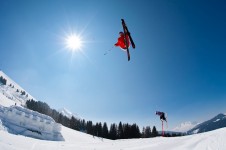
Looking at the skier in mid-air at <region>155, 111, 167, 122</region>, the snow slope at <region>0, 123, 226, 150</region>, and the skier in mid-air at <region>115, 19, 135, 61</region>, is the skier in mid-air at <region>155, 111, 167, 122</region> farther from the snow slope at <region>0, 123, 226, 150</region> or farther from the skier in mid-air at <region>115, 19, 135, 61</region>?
the skier in mid-air at <region>115, 19, 135, 61</region>

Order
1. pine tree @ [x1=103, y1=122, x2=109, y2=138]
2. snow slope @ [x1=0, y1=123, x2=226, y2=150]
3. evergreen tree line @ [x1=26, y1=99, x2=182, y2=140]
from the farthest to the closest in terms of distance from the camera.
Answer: pine tree @ [x1=103, y1=122, x2=109, y2=138], evergreen tree line @ [x1=26, y1=99, x2=182, y2=140], snow slope @ [x1=0, y1=123, x2=226, y2=150]

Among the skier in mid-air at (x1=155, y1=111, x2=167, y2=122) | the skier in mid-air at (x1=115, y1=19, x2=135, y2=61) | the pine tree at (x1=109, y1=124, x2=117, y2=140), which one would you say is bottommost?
the pine tree at (x1=109, y1=124, x2=117, y2=140)

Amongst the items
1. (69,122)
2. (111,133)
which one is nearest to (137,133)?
(111,133)

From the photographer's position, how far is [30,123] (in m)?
60.6

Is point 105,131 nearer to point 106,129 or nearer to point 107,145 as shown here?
point 106,129

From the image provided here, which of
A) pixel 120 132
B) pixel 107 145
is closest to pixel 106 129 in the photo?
pixel 120 132

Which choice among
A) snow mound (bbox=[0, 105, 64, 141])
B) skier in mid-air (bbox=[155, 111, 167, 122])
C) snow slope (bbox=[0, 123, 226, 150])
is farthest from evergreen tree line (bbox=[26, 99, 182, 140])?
snow slope (bbox=[0, 123, 226, 150])

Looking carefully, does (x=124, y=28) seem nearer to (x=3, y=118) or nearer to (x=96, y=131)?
(x=3, y=118)

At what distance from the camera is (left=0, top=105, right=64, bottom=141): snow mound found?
5544cm

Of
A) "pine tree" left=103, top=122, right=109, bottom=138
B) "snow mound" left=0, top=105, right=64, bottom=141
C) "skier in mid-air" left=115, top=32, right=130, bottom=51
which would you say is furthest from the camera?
"pine tree" left=103, top=122, right=109, bottom=138

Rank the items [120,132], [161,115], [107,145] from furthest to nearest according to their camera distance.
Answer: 1. [120,132]
2. [161,115]
3. [107,145]

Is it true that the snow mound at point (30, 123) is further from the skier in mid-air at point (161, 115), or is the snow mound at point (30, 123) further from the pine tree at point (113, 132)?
the skier in mid-air at point (161, 115)

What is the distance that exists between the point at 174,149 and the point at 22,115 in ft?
201

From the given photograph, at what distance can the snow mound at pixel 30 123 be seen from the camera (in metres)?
55.4
